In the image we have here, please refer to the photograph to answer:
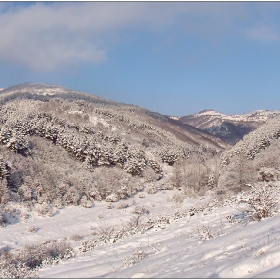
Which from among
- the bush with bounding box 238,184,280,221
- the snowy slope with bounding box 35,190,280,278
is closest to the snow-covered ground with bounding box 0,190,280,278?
the snowy slope with bounding box 35,190,280,278

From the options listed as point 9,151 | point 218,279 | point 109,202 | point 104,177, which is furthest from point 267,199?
point 9,151

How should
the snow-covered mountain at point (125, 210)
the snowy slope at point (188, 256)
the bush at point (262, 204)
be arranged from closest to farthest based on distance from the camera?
1. the snowy slope at point (188, 256)
2. the snow-covered mountain at point (125, 210)
3. the bush at point (262, 204)

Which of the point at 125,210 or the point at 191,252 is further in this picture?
the point at 125,210

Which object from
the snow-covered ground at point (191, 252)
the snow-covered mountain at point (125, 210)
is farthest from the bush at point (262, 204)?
the snow-covered ground at point (191, 252)

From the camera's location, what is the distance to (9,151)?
28031 millimetres

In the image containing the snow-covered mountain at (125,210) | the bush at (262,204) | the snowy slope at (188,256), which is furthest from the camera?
the bush at (262,204)

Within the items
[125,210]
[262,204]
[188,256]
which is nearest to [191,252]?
[188,256]

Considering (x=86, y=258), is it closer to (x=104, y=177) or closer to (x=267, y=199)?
(x=267, y=199)

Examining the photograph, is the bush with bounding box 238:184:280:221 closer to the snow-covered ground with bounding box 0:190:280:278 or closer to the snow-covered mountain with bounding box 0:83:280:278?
the snow-covered mountain with bounding box 0:83:280:278

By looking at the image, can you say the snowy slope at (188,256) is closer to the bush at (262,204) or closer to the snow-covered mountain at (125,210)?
the snow-covered mountain at (125,210)

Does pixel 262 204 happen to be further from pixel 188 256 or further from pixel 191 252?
pixel 188 256

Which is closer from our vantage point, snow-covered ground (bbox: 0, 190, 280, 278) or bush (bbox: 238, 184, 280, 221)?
snow-covered ground (bbox: 0, 190, 280, 278)

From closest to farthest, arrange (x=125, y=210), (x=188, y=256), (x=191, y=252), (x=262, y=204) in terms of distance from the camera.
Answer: (x=188, y=256) → (x=191, y=252) → (x=262, y=204) → (x=125, y=210)

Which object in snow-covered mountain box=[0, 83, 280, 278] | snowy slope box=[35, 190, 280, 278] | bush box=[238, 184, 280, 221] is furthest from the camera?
bush box=[238, 184, 280, 221]
